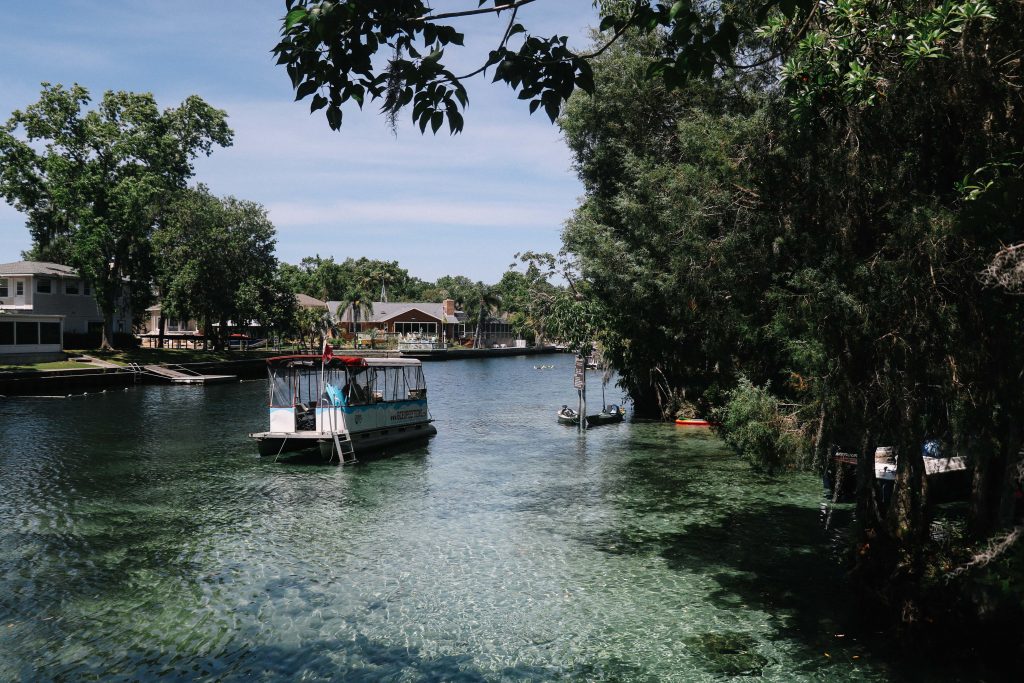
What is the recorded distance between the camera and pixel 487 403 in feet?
177

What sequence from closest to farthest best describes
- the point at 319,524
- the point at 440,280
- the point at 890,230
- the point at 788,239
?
1. the point at 890,230
2. the point at 788,239
3. the point at 319,524
4. the point at 440,280

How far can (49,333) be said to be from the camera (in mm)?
65625

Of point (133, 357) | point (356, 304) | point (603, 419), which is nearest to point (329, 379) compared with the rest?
point (603, 419)

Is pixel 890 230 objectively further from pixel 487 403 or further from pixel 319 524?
pixel 487 403

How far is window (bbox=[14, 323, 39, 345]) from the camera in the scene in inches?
2470

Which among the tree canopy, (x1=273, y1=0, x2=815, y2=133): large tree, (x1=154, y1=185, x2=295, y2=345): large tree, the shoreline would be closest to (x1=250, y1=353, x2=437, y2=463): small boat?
the tree canopy

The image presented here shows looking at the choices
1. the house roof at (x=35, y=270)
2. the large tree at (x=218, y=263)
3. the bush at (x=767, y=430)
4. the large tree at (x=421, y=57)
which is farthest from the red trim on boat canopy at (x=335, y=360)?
the house roof at (x=35, y=270)

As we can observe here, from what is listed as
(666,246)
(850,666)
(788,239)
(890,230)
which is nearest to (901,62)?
(890,230)

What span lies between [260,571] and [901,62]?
14833mm

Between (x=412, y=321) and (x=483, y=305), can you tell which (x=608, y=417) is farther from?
(x=483, y=305)

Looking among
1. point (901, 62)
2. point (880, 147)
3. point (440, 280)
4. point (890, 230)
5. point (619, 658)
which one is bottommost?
point (619, 658)

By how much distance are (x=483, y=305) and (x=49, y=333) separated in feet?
271

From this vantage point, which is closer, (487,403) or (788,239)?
(788,239)

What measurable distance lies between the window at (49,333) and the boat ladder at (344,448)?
48.5 meters
